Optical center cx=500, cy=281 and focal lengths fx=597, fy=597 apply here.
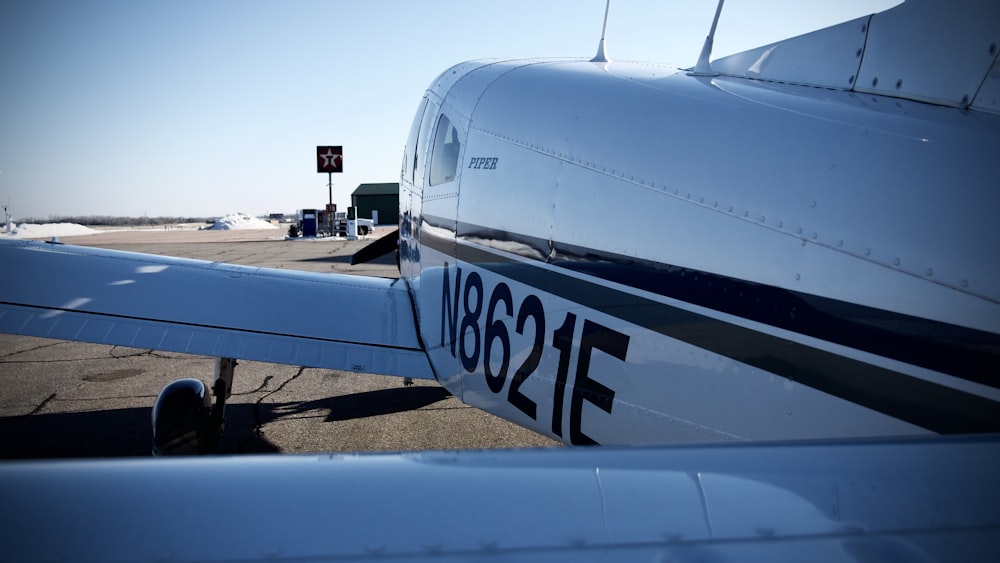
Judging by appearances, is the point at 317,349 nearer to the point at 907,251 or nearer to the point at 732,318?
the point at 732,318

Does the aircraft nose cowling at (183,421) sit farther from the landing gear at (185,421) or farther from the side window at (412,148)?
the side window at (412,148)

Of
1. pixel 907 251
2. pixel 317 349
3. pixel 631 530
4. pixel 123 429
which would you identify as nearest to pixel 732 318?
pixel 907 251

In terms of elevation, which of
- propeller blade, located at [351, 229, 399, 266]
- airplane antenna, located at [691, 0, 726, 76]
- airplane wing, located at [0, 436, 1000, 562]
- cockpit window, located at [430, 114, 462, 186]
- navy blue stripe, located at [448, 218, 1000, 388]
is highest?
airplane antenna, located at [691, 0, 726, 76]

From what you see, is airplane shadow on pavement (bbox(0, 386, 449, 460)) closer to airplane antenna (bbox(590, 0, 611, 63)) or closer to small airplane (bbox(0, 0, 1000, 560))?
small airplane (bbox(0, 0, 1000, 560))

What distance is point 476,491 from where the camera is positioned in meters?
1.10

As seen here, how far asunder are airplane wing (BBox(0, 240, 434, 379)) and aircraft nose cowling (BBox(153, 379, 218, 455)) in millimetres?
400

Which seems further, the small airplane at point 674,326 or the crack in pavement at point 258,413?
the crack in pavement at point 258,413

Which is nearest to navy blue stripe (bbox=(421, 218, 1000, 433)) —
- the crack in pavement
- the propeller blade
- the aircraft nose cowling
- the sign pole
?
the aircraft nose cowling

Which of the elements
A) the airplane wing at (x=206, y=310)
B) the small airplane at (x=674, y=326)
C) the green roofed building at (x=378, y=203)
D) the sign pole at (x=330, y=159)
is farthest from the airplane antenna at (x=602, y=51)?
the green roofed building at (x=378, y=203)

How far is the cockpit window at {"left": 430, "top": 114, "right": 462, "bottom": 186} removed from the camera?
4510 mm

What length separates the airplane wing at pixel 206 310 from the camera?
4.85 metres

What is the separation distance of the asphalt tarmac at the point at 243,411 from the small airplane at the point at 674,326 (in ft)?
3.11

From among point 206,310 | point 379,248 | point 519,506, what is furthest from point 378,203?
point 519,506

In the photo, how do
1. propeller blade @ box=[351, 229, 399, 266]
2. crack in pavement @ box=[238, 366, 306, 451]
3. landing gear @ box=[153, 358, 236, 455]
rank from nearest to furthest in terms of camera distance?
landing gear @ box=[153, 358, 236, 455] → crack in pavement @ box=[238, 366, 306, 451] → propeller blade @ box=[351, 229, 399, 266]
